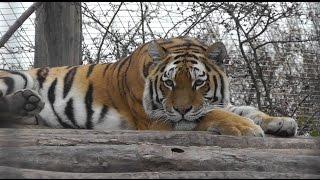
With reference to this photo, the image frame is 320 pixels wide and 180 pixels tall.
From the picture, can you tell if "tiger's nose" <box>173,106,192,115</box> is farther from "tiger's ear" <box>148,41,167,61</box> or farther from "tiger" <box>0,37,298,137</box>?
"tiger's ear" <box>148,41,167,61</box>

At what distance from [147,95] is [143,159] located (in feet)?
2.69

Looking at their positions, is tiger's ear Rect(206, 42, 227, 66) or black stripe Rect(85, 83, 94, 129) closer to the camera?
tiger's ear Rect(206, 42, 227, 66)

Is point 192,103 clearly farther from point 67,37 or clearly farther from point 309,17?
point 309,17

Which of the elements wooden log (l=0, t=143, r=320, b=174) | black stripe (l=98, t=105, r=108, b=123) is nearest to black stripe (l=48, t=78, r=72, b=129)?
black stripe (l=98, t=105, r=108, b=123)

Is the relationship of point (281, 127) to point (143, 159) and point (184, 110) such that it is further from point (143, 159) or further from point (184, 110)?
point (143, 159)

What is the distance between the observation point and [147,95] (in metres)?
2.25

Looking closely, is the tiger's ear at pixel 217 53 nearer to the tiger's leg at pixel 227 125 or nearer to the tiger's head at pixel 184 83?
the tiger's head at pixel 184 83

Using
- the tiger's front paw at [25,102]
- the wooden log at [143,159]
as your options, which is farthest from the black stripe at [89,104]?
the wooden log at [143,159]

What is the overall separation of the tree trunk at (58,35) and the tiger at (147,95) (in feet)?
2.03

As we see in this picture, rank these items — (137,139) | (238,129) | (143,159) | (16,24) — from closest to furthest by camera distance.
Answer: (143,159)
(137,139)
(238,129)
(16,24)

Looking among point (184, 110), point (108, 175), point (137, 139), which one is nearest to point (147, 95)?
point (184, 110)

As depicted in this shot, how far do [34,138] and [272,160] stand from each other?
62 centimetres

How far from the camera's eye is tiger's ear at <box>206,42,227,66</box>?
2260 millimetres

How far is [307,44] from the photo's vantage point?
4359mm
